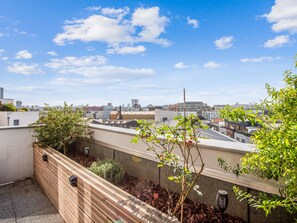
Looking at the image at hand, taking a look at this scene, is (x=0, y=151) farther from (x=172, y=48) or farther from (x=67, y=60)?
(x=172, y=48)

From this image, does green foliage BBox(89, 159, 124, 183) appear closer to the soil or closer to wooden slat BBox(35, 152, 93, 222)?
the soil

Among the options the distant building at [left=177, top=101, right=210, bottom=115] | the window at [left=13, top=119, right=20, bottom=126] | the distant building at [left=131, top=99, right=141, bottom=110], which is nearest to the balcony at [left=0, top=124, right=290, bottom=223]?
the distant building at [left=177, top=101, right=210, bottom=115]

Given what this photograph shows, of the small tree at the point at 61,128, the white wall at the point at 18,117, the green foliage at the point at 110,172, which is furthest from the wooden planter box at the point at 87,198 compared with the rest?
the white wall at the point at 18,117

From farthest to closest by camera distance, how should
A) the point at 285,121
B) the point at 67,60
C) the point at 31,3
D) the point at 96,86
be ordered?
the point at 96,86, the point at 67,60, the point at 31,3, the point at 285,121

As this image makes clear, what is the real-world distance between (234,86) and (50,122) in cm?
577

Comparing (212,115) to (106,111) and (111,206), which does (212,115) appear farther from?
(106,111)

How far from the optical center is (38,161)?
4594 mm

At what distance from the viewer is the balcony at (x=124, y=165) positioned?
6.17ft

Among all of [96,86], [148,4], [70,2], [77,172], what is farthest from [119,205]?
[96,86]

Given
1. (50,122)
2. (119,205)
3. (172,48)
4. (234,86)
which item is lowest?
(119,205)

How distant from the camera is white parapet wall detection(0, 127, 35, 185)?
4.72 metres

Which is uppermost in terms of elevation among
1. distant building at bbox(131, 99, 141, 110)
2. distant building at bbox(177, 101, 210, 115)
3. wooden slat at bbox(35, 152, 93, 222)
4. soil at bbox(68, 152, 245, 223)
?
distant building at bbox(131, 99, 141, 110)

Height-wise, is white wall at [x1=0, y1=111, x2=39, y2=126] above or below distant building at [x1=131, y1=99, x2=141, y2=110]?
below

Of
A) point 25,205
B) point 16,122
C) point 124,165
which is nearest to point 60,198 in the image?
point 25,205
